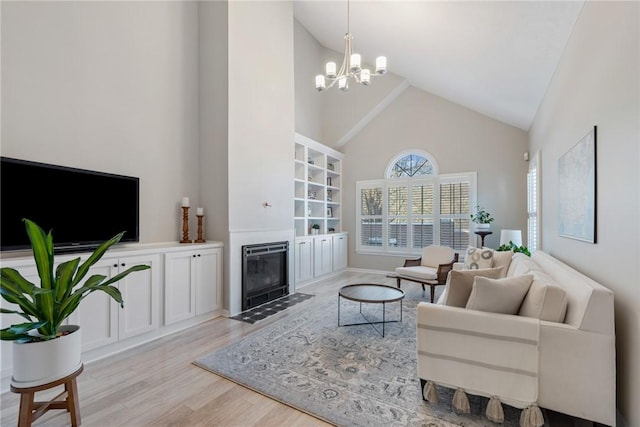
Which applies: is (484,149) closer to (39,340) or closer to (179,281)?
(179,281)

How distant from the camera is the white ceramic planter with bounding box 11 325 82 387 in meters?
1.51

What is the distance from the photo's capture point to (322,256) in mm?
6074

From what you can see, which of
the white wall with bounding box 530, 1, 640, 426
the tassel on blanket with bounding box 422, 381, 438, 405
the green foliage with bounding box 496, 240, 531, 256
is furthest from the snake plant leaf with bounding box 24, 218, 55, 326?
the green foliage with bounding box 496, 240, 531, 256

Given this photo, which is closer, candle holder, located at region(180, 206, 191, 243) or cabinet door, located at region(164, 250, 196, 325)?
cabinet door, located at region(164, 250, 196, 325)

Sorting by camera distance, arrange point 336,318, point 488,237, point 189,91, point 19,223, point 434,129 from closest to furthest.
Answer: point 19,223 → point 336,318 → point 189,91 → point 488,237 → point 434,129

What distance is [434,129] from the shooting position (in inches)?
241

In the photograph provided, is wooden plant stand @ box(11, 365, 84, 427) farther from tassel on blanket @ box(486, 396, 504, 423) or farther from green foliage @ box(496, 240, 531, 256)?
green foliage @ box(496, 240, 531, 256)

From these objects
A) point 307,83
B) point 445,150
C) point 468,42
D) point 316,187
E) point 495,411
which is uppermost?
point 307,83

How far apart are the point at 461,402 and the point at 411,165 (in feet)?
16.9

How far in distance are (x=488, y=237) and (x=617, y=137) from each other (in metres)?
4.24

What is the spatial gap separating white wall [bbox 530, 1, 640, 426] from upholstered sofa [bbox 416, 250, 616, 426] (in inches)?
5.6

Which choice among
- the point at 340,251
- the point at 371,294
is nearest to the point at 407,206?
the point at 340,251

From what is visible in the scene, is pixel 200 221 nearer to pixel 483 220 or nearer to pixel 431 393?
pixel 431 393

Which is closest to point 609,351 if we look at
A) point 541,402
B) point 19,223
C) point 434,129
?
point 541,402
